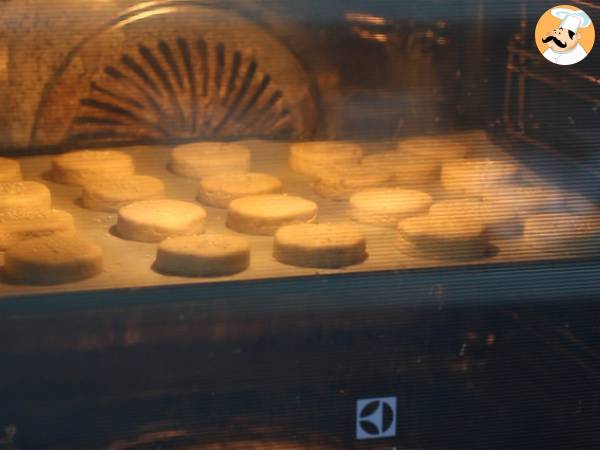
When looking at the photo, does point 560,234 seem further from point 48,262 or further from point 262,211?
point 48,262

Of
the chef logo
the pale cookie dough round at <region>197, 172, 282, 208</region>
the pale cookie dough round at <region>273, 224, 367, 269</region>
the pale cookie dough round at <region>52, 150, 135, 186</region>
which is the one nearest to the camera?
the chef logo

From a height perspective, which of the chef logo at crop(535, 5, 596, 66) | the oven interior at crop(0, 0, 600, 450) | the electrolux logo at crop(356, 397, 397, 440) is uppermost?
the chef logo at crop(535, 5, 596, 66)

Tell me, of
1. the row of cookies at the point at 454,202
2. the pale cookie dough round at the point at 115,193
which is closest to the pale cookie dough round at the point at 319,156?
the row of cookies at the point at 454,202

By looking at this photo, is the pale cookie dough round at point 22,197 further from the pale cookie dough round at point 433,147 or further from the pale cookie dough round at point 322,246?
the pale cookie dough round at point 433,147

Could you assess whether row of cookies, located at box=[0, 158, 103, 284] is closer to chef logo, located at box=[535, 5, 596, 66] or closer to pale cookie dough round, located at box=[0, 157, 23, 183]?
pale cookie dough round, located at box=[0, 157, 23, 183]

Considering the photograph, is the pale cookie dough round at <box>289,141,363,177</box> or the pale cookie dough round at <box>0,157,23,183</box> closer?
the pale cookie dough round at <box>0,157,23,183</box>

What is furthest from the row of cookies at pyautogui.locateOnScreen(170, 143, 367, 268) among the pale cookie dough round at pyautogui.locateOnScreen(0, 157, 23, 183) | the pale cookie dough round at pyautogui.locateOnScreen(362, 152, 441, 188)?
the pale cookie dough round at pyautogui.locateOnScreen(0, 157, 23, 183)
